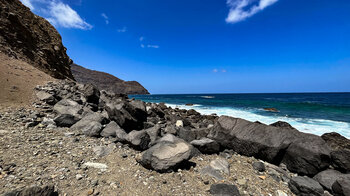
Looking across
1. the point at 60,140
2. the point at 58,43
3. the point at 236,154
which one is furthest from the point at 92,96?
the point at 58,43

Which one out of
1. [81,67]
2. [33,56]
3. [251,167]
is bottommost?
[251,167]

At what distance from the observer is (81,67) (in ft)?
355

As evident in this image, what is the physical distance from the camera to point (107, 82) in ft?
378

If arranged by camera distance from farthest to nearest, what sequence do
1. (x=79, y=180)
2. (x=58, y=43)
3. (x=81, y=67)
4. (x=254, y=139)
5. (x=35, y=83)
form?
(x=81, y=67), (x=58, y=43), (x=35, y=83), (x=254, y=139), (x=79, y=180)

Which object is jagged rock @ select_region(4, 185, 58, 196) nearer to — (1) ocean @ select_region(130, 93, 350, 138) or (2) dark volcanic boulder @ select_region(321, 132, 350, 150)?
(2) dark volcanic boulder @ select_region(321, 132, 350, 150)

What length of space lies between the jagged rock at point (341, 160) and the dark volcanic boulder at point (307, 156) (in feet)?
0.45

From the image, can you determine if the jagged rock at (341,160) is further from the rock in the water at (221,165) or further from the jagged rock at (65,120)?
the jagged rock at (65,120)

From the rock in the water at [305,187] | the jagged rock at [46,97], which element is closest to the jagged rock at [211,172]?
the rock in the water at [305,187]

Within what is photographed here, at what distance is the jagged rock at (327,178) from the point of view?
3123 millimetres

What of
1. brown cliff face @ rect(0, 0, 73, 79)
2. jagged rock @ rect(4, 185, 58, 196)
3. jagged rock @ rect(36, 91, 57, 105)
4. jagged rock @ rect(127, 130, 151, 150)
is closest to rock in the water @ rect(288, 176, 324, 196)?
jagged rock @ rect(127, 130, 151, 150)

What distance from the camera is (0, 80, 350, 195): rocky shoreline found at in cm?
269

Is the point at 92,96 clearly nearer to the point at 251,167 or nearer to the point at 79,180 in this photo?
the point at 79,180

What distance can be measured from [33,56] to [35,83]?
6857 mm

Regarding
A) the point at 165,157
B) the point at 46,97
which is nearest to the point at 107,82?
the point at 46,97
